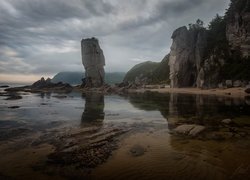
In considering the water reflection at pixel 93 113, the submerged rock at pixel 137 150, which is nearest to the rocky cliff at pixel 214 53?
the water reflection at pixel 93 113

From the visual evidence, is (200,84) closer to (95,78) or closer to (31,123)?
(95,78)

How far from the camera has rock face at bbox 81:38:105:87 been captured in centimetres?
11210

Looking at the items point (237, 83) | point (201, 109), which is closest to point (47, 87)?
point (237, 83)

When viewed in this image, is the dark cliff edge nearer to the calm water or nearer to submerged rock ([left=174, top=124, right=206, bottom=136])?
submerged rock ([left=174, top=124, right=206, bottom=136])

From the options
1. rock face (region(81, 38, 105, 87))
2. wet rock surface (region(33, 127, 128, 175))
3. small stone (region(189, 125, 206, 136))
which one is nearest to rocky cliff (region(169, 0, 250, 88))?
rock face (region(81, 38, 105, 87))

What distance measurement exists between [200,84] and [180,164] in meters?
67.3

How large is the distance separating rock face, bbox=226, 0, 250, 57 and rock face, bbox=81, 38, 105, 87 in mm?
59010

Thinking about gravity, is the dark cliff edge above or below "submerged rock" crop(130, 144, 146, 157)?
above

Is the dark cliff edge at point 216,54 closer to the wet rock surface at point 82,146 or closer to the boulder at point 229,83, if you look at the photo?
the boulder at point 229,83

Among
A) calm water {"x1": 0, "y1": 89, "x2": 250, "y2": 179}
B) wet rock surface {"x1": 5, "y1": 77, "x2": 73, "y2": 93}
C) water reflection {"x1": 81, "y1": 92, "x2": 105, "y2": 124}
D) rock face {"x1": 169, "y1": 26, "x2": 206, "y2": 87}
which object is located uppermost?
rock face {"x1": 169, "y1": 26, "x2": 206, "y2": 87}

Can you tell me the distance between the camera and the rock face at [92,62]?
112 metres

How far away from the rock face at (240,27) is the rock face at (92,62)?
194 ft

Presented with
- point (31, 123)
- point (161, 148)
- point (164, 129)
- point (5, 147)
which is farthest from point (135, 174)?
point (31, 123)

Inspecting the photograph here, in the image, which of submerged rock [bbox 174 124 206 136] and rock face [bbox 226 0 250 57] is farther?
rock face [bbox 226 0 250 57]
